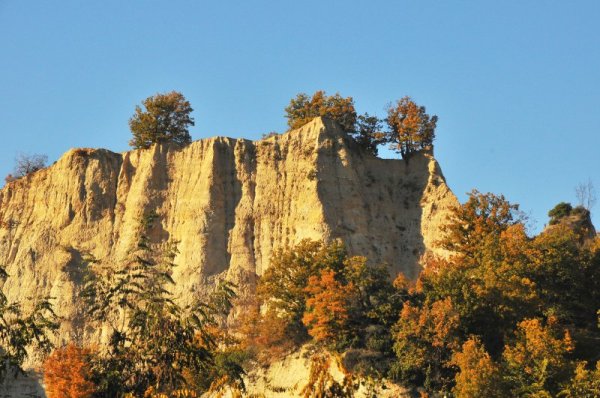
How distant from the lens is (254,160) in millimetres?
58781

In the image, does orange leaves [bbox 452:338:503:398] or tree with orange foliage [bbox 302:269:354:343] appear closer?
orange leaves [bbox 452:338:503:398]

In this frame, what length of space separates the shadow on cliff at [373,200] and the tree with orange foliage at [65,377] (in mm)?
14863

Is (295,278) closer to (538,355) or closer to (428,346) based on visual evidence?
(428,346)

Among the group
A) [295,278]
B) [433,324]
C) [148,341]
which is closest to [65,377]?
[295,278]

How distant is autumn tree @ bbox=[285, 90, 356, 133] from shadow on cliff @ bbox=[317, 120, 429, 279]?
205 cm

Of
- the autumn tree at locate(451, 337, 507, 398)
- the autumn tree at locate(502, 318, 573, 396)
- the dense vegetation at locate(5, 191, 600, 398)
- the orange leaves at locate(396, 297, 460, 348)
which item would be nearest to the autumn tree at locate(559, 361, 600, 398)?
the dense vegetation at locate(5, 191, 600, 398)

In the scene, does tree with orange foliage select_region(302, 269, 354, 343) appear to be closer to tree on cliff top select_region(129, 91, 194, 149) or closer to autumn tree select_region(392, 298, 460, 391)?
autumn tree select_region(392, 298, 460, 391)

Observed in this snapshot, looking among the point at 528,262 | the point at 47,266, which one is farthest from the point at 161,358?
the point at 47,266

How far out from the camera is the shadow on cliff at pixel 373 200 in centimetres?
5572

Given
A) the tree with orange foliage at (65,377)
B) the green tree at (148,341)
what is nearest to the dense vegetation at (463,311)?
the tree with orange foliage at (65,377)

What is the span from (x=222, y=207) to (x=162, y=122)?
282 inches

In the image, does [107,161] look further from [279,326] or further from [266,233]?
[279,326]

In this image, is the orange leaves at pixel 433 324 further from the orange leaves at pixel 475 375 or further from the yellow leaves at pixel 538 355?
the yellow leaves at pixel 538 355

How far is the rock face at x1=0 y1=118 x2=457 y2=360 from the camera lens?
55.4 meters
